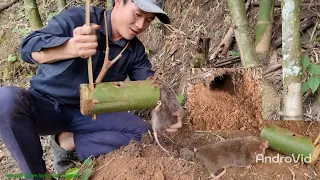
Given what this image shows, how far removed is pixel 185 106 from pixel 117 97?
0.79m

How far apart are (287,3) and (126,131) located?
1217 mm

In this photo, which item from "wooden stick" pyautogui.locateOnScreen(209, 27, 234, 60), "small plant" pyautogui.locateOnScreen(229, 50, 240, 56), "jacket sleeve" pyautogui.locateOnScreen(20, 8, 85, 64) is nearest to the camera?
"jacket sleeve" pyautogui.locateOnScreen(20, 8, 85, 64)

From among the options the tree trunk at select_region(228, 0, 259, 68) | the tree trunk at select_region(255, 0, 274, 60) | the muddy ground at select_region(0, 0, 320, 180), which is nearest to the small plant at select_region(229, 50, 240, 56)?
the muddy ground at select_region(0, 0, 320, 180)

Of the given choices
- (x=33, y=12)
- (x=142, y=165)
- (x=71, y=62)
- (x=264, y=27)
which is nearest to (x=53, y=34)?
(x=71, y=62)

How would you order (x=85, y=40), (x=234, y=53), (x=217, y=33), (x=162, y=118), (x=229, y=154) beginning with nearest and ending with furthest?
(x=85, y=40) → (x=162, y=118) → (x=229, y=154) → (x=234, y=53) → (x=217, y=33)

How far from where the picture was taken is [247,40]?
95.3 inches

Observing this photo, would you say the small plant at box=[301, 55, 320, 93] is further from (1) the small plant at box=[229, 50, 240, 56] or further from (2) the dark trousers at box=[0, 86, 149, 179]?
(2) the dark trousers at box=[0, 86, 149, 179]

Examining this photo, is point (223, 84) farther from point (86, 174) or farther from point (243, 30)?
point (86, 174)

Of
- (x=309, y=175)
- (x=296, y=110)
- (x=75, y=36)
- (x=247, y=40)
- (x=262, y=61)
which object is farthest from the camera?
(x=262, y=61)

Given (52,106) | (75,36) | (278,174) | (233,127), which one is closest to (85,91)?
(75,36)

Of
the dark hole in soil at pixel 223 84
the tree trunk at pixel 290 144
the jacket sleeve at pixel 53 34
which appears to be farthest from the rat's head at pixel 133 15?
the tree trunk at pixel 290 144

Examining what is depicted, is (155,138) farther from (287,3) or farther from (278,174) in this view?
(287,3)

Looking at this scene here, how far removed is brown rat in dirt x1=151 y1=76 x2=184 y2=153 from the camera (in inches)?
78.0

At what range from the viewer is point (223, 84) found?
2227 millimetres
